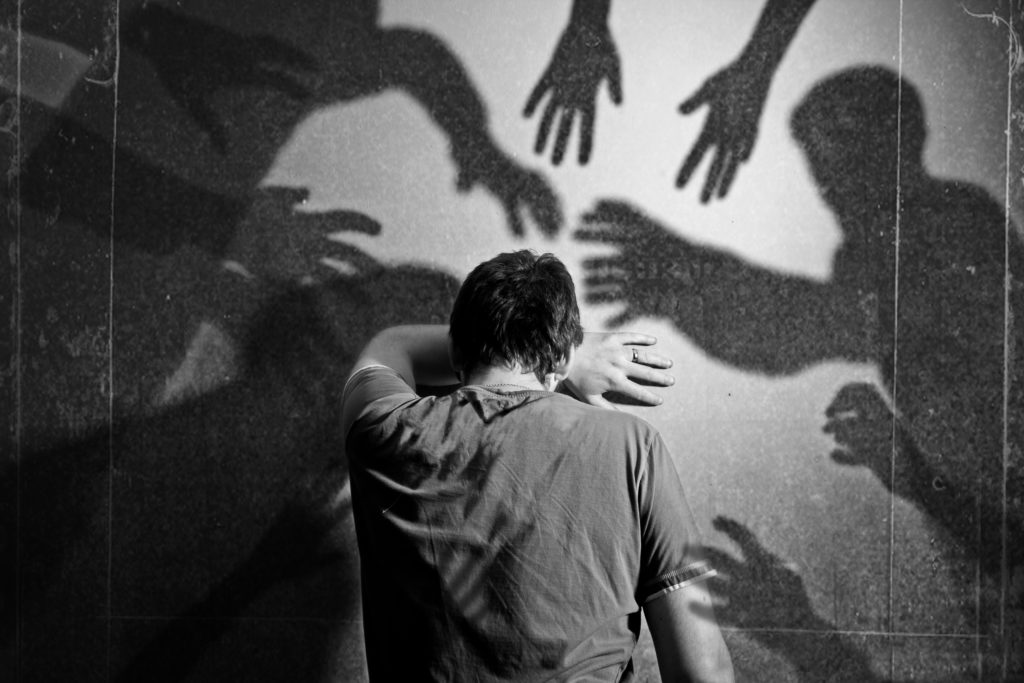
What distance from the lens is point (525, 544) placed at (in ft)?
4.90

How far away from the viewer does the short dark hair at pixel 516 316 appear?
167 centimetres

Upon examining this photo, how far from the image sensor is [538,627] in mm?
1476

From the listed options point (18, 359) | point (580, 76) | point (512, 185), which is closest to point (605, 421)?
point (512, 185)

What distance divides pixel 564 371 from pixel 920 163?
4.62ft

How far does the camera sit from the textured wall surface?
7.59ft

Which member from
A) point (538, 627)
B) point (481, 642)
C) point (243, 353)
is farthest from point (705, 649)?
point (243, 353)

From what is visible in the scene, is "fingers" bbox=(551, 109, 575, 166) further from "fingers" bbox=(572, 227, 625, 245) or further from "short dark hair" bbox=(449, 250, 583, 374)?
"short dark hair" bbox=(449, 250, 583, 374)

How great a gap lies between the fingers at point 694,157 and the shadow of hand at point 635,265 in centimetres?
16

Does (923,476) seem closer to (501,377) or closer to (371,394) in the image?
(501,377)

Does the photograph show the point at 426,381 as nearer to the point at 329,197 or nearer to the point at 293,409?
the point at 293,409

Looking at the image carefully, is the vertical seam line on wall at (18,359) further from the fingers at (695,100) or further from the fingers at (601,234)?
the fingers at (695,100)

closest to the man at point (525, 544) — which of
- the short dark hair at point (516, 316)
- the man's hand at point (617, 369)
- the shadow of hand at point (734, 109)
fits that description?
the short dark hair at point (516, 316)

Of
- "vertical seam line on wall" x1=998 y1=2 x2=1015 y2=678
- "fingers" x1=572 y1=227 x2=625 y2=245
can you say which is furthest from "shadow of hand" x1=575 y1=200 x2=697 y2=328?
"vertical seam line on wall" x1=998 y1=2 x2=1015 y2=678

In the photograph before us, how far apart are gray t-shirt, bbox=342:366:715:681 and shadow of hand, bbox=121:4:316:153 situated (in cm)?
141
